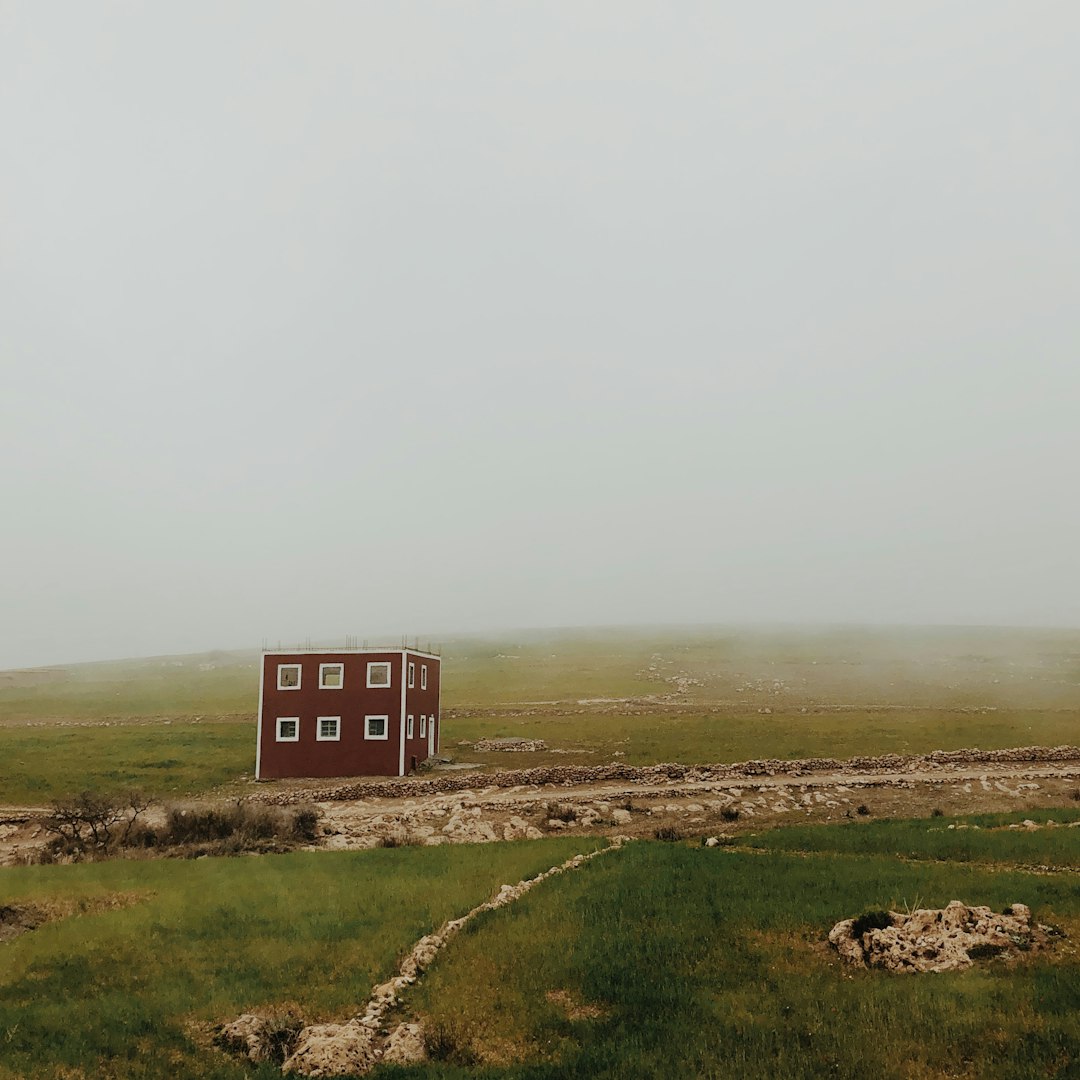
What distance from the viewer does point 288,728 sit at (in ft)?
193

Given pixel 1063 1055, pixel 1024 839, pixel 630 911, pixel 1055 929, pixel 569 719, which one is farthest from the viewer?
pixel 569 719

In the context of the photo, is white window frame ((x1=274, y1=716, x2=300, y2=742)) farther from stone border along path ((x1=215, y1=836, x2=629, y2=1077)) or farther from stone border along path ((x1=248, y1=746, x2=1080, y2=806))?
stone border along path ((x1=215, y1=836, x2=629, y2=1077))

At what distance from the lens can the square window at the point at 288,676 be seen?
59625 mm

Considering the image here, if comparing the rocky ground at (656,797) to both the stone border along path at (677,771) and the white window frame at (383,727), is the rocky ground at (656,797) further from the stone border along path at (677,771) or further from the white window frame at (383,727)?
the white window frame at (383,727)

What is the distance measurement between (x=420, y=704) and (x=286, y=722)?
10284 mm

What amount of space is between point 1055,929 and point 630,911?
9.50 metres

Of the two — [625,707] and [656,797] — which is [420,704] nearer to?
[656,797]

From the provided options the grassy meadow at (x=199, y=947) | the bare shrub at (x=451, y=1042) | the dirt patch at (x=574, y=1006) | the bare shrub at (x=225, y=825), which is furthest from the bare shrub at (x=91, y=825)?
the dirt patch at (x=574, y=1006)

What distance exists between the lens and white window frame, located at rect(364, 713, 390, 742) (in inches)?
2317

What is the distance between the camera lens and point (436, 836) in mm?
37844

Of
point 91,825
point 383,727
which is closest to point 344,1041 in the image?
point 91,825

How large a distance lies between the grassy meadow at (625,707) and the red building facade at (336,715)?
14.4 ft

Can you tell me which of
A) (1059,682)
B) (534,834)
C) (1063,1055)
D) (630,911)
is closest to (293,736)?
(534,834)

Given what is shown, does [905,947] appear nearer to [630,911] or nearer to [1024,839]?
[630,911]
